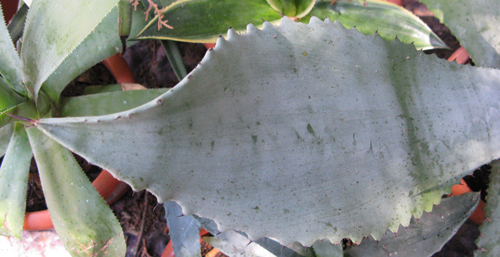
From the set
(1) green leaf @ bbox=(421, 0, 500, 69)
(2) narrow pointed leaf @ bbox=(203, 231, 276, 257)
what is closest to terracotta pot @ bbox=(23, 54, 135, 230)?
(2) narrow pointed leaf @ bbox=(203, 231, 276, 257)

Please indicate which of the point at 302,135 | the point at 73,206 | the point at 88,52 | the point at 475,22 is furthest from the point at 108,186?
the point at 475,22

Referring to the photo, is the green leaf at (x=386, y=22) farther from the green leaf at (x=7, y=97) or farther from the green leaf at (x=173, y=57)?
the green leaf at (x=7, y=97)

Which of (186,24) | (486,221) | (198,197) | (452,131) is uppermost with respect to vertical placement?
(186,24)

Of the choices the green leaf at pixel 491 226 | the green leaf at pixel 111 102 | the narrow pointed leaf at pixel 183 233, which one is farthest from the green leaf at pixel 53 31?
the green leaf at pixel 491 226

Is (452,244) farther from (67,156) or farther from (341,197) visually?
(67,156)

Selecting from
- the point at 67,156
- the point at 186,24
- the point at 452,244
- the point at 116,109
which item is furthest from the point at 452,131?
the point at 67,156

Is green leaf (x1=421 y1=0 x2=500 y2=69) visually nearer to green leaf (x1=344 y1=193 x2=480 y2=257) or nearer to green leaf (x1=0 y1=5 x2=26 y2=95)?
green leaf (x1=344 y1=193 x2=480 y2=257)
